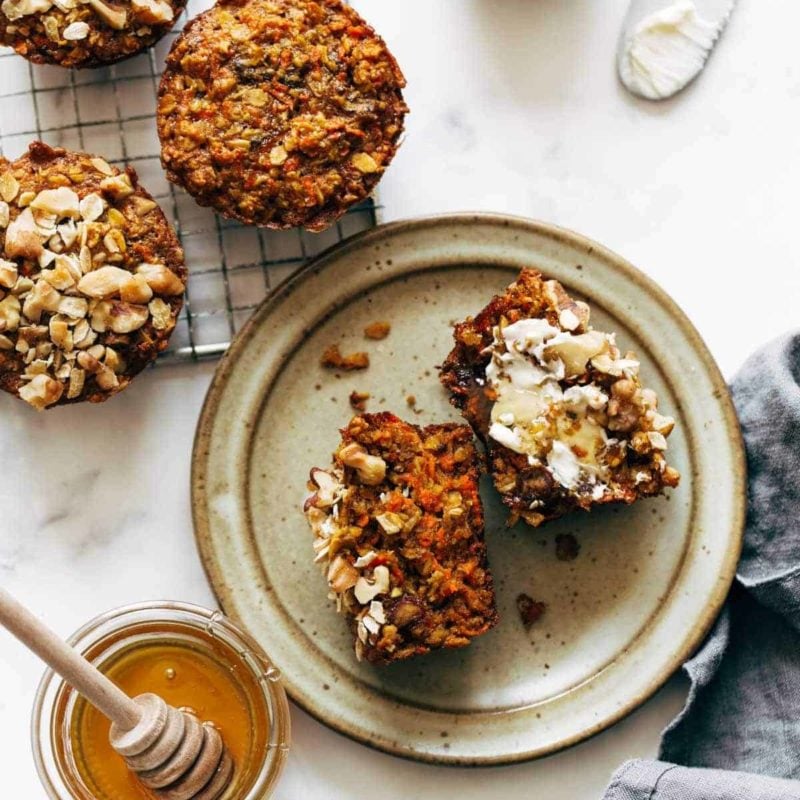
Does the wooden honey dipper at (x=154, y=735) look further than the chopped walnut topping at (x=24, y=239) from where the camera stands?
No

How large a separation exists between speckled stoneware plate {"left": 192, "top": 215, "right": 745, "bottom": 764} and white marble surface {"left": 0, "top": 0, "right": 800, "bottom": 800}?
149mm

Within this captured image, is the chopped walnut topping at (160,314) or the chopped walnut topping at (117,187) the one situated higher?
the chopped walnut topping at (117,187)

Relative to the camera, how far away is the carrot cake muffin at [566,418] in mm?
2609

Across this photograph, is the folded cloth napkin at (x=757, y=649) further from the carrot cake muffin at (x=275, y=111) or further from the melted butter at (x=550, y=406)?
the carrot cake muffin at (x=275, y=111)

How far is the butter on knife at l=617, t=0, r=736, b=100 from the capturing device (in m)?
3.02

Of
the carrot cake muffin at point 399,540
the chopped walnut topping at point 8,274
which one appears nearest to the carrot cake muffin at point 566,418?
the carrot cake muffin at point 399,540

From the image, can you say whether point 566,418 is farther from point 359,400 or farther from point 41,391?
point 41,391

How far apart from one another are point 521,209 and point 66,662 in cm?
170

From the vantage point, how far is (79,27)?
8.67ft

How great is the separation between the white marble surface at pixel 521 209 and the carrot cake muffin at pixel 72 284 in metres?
0.34

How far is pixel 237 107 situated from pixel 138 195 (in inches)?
13.2

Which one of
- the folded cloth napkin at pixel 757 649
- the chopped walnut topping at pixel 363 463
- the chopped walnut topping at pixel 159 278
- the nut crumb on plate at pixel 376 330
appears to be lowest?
the folded cloth napkin at pixel 757 649

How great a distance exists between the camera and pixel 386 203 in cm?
303

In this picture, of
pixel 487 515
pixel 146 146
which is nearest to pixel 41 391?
pixel 146 146
